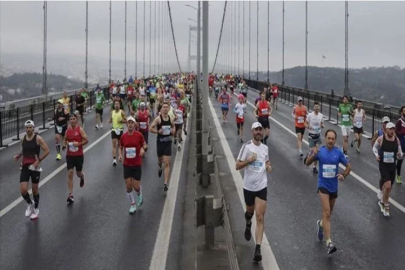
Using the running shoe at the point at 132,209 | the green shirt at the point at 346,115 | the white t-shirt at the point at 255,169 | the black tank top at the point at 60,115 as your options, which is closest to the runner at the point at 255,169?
the white t-shirt at the point at 255,169

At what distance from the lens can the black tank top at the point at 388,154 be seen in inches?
412

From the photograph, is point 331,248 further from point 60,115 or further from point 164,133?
point 60,115

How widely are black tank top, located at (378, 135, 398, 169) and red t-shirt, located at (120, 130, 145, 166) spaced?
15.3 feet

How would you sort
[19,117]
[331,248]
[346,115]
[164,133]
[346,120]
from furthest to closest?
[19,117] → [346,115] → [346,120] → [164,133] → [331,248]

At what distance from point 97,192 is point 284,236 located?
5.02m

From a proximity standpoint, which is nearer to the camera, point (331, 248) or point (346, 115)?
point (331, 248)

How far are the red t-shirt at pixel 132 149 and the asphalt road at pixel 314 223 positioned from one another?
2098mm

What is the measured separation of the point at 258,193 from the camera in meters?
8.05

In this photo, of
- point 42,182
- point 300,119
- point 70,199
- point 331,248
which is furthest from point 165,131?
point 331,248

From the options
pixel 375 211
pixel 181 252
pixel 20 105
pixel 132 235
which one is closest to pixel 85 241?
pixel 132 235

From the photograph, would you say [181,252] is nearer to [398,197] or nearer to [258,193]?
[258,193]

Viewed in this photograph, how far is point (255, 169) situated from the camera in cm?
805

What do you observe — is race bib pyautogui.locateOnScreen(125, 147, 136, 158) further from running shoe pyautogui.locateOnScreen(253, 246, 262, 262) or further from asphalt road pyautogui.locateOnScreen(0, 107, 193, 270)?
running shoe pyautogui.locateOnScreen(253, 246, 262, 262)

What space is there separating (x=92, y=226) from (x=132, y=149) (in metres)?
1.86
